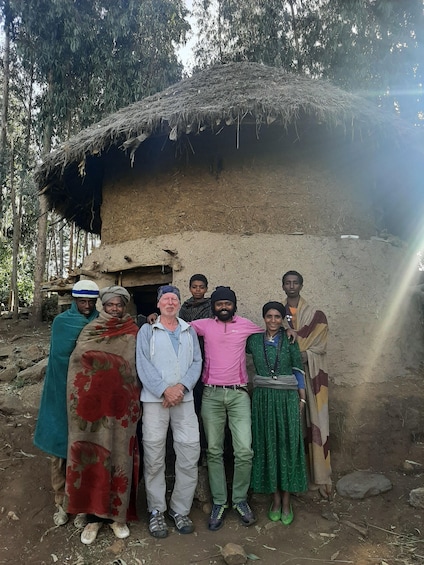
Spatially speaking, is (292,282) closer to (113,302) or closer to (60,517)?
(113,302)

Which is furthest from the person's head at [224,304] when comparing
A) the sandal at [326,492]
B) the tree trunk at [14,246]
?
the tree trunk at [14,246]

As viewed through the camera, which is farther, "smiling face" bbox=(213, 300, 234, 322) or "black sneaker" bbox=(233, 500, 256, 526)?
"smiling face" bbox=(213, 300, 234, 322)

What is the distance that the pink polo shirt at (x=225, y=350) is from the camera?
320 cm

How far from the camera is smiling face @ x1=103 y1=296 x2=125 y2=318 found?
3.09 meters

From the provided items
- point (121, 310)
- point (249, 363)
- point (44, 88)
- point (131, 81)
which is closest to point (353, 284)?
point (249, 363)

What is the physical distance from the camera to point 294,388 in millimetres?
3232

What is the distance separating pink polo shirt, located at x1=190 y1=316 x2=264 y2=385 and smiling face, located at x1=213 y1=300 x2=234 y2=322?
69 millimetres

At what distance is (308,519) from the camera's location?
10.6ft

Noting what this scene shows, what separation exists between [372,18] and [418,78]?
228 centimetres

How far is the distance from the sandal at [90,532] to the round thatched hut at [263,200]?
253 centimetres

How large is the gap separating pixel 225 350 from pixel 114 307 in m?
0.84

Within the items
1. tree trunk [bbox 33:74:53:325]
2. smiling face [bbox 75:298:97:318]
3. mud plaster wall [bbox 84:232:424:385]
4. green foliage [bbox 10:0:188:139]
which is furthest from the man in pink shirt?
green foliage [bbox 10:0:188:139]

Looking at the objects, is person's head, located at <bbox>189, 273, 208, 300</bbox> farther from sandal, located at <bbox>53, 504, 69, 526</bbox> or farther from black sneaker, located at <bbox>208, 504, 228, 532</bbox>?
sandal, located at <bbox>53, 504, 69, 526</bbox>

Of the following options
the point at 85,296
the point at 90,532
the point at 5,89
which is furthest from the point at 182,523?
the point at 5,89
